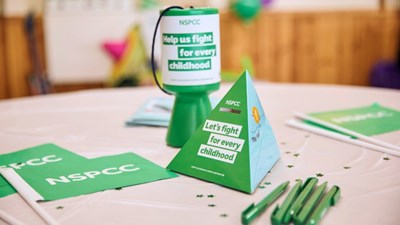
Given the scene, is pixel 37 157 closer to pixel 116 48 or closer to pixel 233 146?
pixel 233 146

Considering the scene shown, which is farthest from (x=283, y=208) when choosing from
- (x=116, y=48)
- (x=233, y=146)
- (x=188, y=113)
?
(x=116, y=48)

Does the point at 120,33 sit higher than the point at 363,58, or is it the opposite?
the point at 120,33

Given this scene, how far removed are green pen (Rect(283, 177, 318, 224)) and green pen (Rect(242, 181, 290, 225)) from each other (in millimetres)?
36

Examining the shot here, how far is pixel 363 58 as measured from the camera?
4.39 m

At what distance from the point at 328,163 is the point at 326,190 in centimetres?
15

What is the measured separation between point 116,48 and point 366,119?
2762 mm

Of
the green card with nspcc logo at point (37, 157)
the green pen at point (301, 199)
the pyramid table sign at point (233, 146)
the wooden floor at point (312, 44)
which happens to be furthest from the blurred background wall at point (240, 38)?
the green pen at point (301, 199)

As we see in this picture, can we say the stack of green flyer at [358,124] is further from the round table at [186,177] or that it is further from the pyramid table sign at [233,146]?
the pyramid table sign at [233,146]

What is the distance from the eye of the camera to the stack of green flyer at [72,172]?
805 mm

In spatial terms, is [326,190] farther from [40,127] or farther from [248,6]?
[248,6]

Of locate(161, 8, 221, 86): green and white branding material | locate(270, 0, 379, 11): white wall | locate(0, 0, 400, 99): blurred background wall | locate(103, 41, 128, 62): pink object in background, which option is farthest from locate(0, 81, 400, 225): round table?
locate(270, 0, 379, 11): white wall

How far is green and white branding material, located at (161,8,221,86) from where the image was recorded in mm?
959

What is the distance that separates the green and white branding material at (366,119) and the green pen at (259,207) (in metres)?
0.40

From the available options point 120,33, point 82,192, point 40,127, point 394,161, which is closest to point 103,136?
point 40,127
